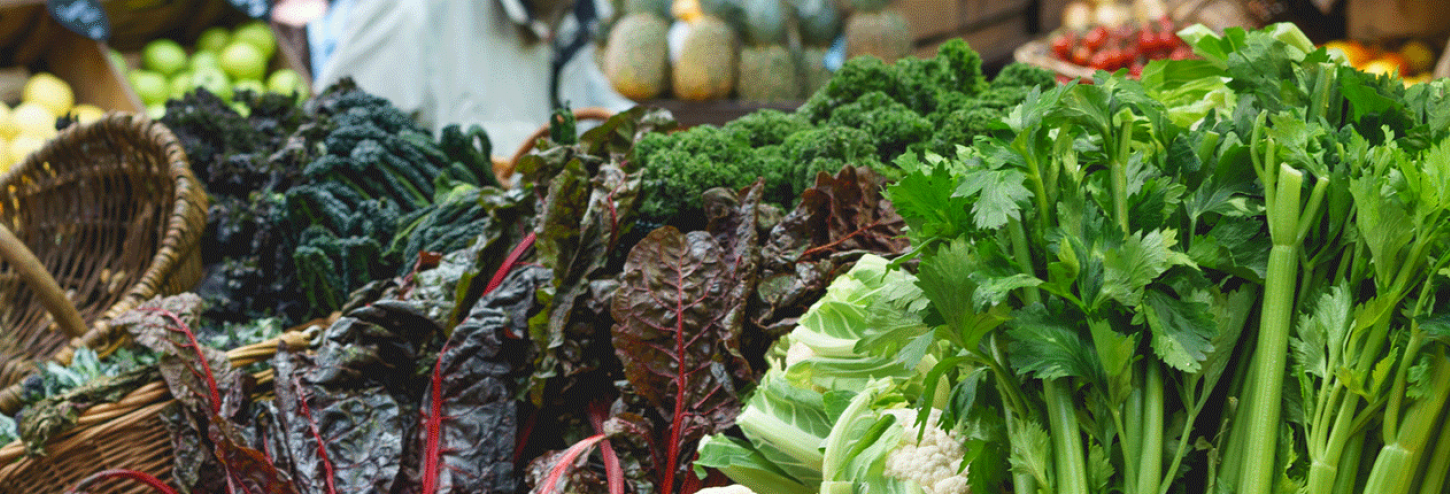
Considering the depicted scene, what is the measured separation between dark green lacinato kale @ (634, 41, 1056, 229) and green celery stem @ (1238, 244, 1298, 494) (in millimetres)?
621

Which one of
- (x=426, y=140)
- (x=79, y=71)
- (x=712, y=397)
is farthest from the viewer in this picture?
(x=79, y=71)

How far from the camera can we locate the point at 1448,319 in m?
0.65

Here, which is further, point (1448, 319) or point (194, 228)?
point (194, 228)

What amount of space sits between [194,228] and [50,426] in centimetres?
73

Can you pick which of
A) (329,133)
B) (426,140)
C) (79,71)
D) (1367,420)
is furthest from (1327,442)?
(79,71)

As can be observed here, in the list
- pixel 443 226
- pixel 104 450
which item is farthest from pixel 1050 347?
pixel 104 450

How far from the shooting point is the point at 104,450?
1407 mm

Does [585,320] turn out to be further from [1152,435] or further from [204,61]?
[204,61]

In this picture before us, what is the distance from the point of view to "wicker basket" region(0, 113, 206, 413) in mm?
1999

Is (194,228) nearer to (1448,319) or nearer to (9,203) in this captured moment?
(9,203)

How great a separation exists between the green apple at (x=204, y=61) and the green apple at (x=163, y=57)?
5 cm

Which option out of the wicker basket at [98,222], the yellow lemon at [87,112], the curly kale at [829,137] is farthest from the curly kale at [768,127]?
the yellow lemon at [87,112]

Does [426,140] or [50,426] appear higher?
[426,140]

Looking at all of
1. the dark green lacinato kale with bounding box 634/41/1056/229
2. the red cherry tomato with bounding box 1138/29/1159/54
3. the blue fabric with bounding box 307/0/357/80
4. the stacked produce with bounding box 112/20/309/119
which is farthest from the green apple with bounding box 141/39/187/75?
the red cherry tomato with bounding box 1138/29/1159/54
